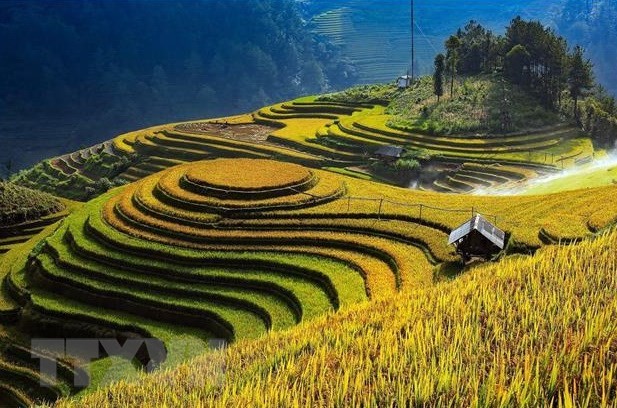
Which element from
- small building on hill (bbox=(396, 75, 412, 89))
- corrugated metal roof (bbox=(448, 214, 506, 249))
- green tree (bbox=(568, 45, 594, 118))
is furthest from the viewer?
small building on hill (bbox=(396, 75, 412, 89))

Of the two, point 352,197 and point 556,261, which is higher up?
point 556,261

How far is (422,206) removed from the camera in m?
24.2

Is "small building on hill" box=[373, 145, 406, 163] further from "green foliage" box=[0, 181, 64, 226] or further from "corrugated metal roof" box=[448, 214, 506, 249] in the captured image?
"corrugated metal roof" box=[448, 214, 506, 249]

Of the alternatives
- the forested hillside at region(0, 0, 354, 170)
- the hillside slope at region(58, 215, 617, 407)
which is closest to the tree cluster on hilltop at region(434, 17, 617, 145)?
the hillside slope at region(58, 215, 617, 407)

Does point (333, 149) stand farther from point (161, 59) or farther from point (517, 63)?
point (161, 59)

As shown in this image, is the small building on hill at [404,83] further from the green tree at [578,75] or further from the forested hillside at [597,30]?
the forested hillside at [597,30]

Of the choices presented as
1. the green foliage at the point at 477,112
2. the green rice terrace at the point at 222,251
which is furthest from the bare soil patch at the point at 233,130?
the green rice terrace at the point at 222,251

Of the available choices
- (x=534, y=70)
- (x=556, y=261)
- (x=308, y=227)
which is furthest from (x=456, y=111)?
(x=556, y=261)

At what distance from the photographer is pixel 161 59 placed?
17400 cm

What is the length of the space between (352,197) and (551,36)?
124 ft

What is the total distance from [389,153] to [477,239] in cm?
2743

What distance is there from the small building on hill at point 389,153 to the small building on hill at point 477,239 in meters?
26.6

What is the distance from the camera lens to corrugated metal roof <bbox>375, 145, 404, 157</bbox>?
44125mm

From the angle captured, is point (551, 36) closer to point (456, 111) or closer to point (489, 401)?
point (456, 111)
